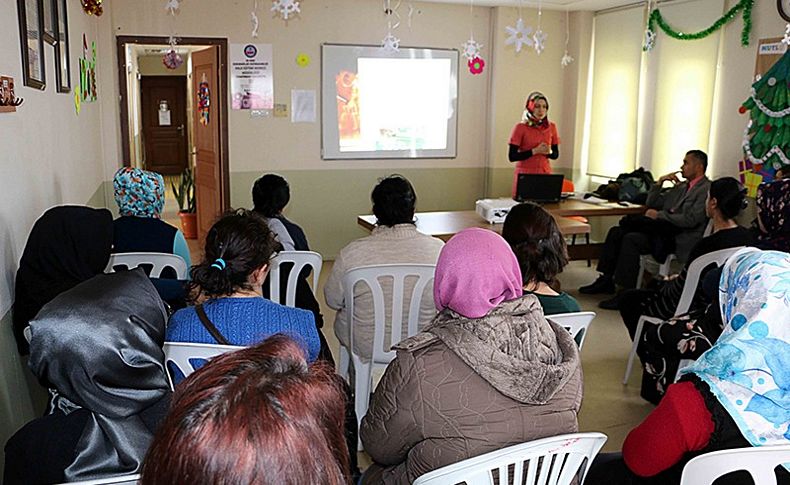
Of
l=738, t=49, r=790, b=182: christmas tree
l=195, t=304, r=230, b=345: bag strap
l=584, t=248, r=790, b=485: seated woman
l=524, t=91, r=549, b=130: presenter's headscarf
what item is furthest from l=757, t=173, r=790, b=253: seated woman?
l=524, t=91, r=549, b=130: presenter's headscarf

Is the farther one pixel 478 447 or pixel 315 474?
pixel 478 447

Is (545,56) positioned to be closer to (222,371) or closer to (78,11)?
(78,11)

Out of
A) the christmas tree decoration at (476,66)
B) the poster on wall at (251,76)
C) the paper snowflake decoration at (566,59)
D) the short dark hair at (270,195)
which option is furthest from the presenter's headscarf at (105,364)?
the paper snowflake decoration at (566,59)

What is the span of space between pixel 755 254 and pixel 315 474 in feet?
4.98

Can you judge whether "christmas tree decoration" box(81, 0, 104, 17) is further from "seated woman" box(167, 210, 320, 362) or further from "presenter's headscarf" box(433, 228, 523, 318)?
"presenter's headscarf" box(433, 228, 523, 318)

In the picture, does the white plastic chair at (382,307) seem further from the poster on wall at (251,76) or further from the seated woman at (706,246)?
the poster on wall at (251,76)

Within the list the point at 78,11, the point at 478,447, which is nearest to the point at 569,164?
the point at 78,11

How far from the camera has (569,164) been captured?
282 inches

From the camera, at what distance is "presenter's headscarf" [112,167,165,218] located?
2895mm

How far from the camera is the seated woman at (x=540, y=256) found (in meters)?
2.48

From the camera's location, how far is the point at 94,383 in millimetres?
1326

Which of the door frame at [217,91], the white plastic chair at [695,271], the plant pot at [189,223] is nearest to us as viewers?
the white plastic chair at [695,271]

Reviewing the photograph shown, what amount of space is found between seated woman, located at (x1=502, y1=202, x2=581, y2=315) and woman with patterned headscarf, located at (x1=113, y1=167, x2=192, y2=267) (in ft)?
4.97

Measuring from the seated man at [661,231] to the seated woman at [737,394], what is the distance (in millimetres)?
3424
